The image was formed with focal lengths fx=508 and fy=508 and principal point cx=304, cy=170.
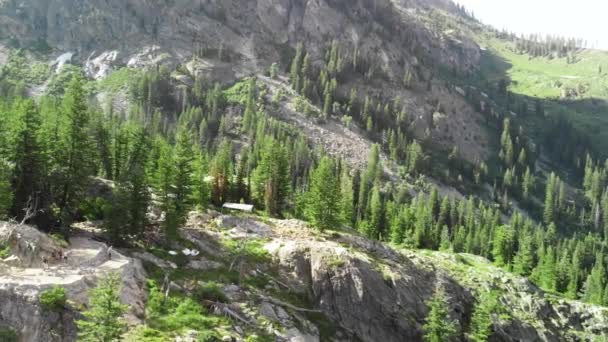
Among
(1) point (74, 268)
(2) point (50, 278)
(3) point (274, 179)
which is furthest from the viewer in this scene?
(3) point (274, 179)

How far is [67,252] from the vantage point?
2095 inches

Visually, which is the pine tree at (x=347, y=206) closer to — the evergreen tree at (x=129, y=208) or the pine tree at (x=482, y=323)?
the pine tree at (x=482, y=323)

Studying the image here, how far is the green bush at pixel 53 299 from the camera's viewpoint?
41.5 meters

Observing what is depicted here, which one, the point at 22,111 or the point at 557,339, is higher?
the point at 22,111

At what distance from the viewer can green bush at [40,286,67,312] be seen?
136 feet

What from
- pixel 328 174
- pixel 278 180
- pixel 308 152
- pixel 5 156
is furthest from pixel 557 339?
pixel 308 152

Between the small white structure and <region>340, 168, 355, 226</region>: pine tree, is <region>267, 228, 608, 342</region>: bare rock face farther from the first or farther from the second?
<region>340, 168, 355, 226</region>: pine tree

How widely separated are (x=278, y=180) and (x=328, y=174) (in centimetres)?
1242

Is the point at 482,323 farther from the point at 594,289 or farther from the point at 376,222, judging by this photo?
the point at 594,289

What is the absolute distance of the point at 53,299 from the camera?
1636 inches

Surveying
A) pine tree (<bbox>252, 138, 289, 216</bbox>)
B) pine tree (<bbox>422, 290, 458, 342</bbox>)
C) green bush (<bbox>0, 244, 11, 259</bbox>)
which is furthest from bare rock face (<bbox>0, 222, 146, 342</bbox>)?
pine tree (<bbox>252, 138, 289, 216</bbox>)

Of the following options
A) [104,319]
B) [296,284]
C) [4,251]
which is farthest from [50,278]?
[296,284]

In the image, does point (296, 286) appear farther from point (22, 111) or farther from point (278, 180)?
point (22, 111)

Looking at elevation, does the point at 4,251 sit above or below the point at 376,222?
above
